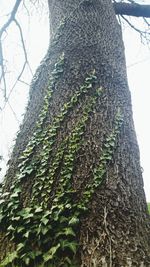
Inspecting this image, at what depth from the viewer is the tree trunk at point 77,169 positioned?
2.27 meters

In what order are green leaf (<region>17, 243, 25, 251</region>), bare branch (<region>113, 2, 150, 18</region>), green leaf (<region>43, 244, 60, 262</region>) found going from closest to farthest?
green leaf (<region>43, 244, 60, 262</region>), green leaf (<region>17, 243, 25, 251</region>), bare branch (<region>113, 2, 150, 18</region>)

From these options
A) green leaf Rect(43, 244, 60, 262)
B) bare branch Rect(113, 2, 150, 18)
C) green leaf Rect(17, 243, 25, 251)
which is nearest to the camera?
green leaf Rect(43, 244, 60, 262)

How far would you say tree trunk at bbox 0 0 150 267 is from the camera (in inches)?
89.2

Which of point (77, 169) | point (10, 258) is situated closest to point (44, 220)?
point (10, 258)

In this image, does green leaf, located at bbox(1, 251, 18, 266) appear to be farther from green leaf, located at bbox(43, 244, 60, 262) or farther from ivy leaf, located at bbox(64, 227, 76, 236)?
ivy leaf, located at bbox(64, 227, 76, 236)

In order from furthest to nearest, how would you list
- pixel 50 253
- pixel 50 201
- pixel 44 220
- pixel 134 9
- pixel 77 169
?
pixel 134 9, pixel 77 169, pixel 50 201, pixel 44 220, pixel 50 253

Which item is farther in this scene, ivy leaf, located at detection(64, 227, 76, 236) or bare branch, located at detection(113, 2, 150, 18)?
bare branch, located at detection(113, 2, 150, 18)

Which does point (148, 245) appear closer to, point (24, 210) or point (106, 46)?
point (24, 210)

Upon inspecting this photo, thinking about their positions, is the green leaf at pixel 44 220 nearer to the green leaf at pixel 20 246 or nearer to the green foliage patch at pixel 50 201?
the green foliage patch at pixel 50 201

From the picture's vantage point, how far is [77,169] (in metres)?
2.65

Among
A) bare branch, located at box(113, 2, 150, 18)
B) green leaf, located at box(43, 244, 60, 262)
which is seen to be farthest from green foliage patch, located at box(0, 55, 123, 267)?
bare branch, located at box(113, 2, 150, 18)

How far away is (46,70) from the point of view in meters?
3.53

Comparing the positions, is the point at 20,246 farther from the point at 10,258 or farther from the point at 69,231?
the point at 69,231

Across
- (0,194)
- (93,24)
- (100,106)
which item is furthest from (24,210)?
(93,24)
